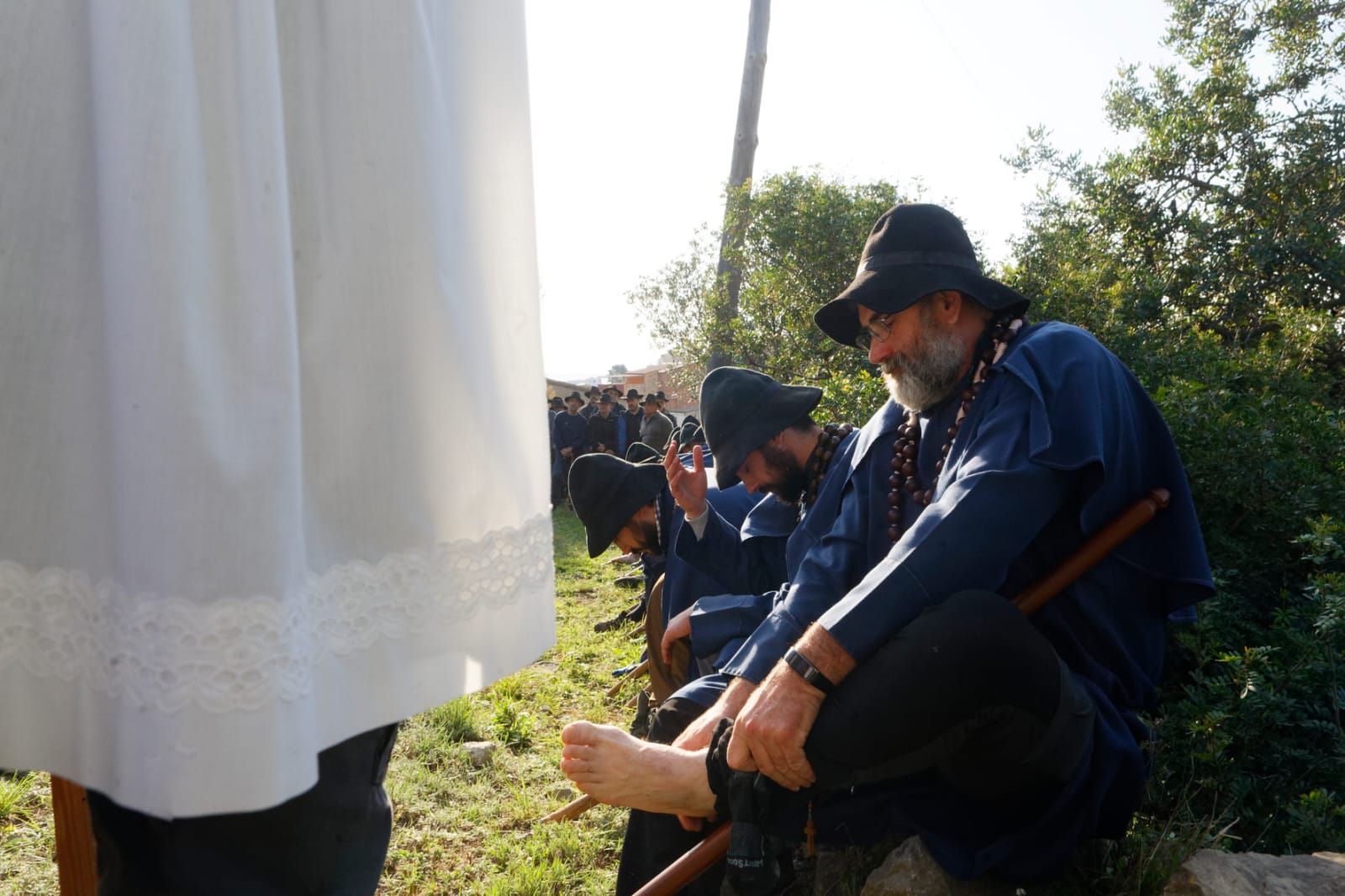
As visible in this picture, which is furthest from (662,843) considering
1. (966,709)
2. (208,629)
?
(208,629)

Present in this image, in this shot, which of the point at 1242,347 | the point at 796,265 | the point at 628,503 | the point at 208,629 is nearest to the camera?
the point at 208,629

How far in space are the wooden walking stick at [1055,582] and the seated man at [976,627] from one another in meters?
0.05

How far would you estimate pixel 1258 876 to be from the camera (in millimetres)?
1901

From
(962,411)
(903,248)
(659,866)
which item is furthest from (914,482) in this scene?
(659,866)

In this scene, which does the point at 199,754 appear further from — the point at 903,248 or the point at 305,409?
the point at 903,248

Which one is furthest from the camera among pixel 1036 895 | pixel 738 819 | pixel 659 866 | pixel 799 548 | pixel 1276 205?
pixel 1276 205

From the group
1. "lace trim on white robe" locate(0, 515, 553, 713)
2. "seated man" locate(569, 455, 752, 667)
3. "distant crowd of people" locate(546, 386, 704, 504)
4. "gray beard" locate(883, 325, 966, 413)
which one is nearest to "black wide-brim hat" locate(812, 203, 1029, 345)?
"gray beard" locate(883, 325, 966, 413)

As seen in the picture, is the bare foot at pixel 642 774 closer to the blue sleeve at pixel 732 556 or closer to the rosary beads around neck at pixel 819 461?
the rosary beads around neck at pixel 819 461

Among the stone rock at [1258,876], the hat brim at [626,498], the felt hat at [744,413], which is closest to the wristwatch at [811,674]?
the stone rock at [1258,876]

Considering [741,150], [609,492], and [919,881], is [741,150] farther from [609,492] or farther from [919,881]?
[919,881]

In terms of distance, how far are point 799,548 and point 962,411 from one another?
2.18 feet

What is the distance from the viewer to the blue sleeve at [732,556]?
3666 millimetres

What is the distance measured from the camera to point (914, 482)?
2471 mm

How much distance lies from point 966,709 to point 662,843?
0.94 meters
